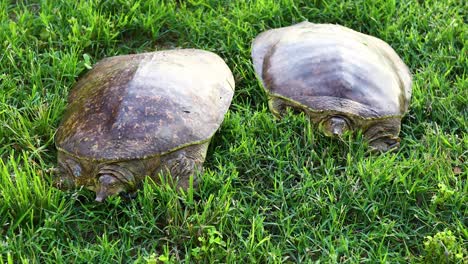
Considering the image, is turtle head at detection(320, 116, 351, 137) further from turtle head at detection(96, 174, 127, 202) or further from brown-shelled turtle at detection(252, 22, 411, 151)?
turtle head at detection(96, 174, 127, 202)

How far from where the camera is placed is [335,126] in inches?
128

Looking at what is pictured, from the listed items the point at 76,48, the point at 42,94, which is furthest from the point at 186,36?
the point at 42,94

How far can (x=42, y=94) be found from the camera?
3508mm

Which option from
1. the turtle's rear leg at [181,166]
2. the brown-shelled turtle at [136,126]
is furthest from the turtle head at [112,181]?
the turtle's rear leg at [181,166]

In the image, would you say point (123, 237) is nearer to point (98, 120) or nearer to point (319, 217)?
point (98, 120)

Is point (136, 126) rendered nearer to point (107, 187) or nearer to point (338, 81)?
point (107, 187)

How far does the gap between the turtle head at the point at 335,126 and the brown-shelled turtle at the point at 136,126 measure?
0.54 m

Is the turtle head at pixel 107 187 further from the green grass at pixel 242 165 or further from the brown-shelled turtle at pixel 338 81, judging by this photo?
the brown-shelled turtle at pixel 338 81

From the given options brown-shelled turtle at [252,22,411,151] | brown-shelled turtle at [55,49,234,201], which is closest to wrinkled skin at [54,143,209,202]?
brown-shelled turtle at [55,49,234,201]

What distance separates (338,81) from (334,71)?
0.07 metres

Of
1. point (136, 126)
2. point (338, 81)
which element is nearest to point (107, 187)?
point (136, 126)

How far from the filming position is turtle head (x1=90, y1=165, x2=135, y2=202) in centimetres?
291

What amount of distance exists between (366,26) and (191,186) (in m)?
1.82

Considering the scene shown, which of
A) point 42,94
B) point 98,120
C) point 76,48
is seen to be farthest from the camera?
point 76,48
